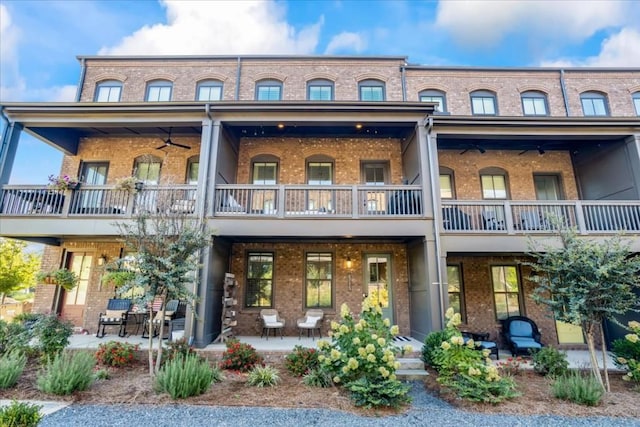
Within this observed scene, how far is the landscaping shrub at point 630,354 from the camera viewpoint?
5.66 metres

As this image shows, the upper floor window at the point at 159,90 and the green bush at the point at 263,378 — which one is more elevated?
the upper floor window at the point at 159,90

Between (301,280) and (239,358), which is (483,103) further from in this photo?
(239,358)

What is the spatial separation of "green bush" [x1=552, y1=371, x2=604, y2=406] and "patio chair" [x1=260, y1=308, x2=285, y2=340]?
19.6 ft

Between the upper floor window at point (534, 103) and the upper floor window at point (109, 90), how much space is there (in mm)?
14500

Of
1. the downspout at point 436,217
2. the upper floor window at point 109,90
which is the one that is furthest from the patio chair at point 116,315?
the downspout at point 436,217

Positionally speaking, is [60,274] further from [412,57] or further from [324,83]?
[412,57]

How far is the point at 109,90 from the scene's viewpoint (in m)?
10.9

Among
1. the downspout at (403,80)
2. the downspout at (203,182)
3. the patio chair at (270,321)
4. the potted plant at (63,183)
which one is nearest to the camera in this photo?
the downspout at (203,182)

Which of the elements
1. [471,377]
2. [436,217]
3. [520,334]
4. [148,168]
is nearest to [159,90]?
[148,168]

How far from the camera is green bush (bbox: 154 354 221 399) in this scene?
4711mm

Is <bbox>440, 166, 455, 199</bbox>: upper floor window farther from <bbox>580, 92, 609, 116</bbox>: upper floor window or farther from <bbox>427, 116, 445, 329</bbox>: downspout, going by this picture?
<bbox>580, 92, 609, 116</bbox>: upper floor window

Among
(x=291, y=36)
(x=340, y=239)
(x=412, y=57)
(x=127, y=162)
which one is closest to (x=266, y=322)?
(x=340, y=239)

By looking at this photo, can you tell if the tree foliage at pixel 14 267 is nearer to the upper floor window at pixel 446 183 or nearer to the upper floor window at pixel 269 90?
the upper floor window at pixel 269 90

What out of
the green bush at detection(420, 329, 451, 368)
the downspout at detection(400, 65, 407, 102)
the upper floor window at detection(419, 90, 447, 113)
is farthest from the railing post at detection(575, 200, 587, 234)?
the downspout at detection(400, 65, 407, 102)
